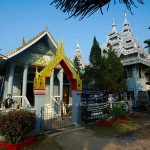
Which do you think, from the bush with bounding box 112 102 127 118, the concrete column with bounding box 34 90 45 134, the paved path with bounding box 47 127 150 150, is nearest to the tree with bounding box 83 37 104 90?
the bush with bounding box 112 102 127 118

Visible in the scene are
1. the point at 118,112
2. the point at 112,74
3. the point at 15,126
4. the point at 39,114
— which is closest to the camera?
the point at 15,126

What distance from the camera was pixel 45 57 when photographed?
1486cm

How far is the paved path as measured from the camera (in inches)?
285

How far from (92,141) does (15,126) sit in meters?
3.48

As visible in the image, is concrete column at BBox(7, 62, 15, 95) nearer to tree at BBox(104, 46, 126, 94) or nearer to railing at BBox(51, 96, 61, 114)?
railing at BBox(51, 96, 61, 114)

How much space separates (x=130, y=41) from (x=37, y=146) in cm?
2821

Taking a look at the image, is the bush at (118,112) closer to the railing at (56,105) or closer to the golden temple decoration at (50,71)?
the golden temple decoration at (50,71)

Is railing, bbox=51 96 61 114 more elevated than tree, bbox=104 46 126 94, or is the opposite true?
tree, bbox=104 46 126 94

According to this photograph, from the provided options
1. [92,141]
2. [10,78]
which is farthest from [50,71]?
[92,141]

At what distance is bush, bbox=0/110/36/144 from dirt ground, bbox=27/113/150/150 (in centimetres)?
71

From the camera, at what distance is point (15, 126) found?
697cm

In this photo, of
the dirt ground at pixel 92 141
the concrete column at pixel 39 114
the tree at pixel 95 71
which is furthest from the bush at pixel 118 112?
the concrete column at pixel 39 114

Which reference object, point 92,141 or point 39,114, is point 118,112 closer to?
point 92,141

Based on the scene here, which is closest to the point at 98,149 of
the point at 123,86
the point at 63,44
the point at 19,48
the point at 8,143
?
the point at 8,143
